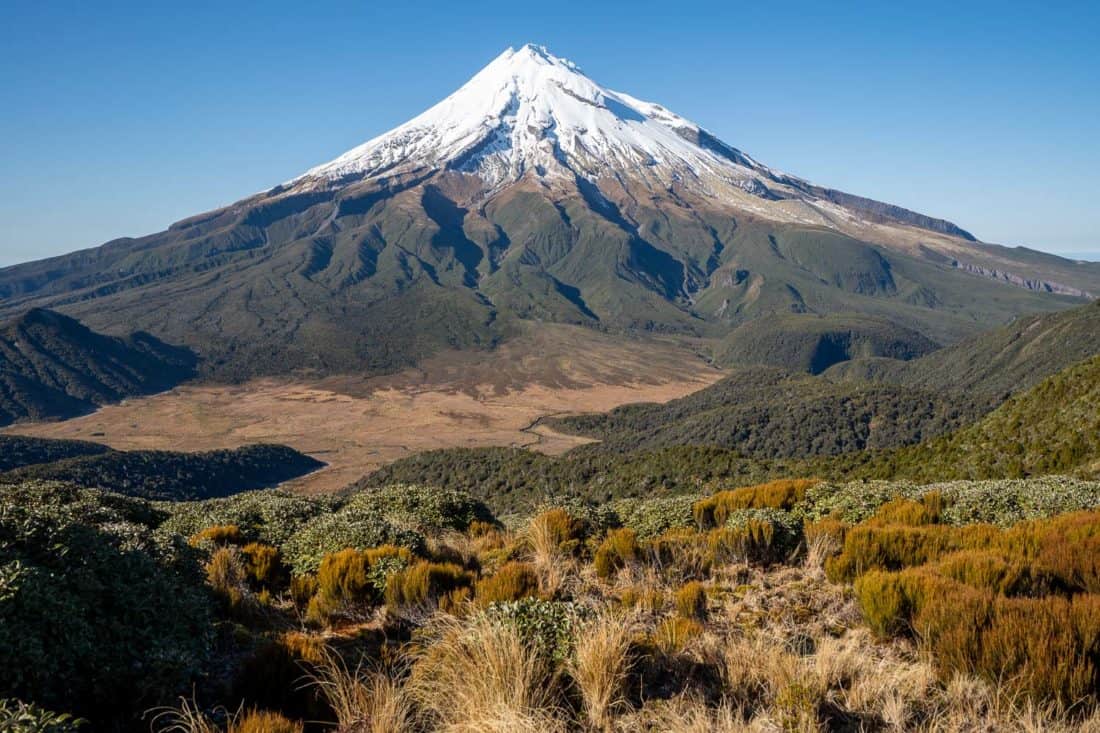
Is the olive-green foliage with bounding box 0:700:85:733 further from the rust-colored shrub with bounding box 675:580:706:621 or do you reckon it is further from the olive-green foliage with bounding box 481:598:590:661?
the rust-colored shrub with bounding box 675:580:706:621

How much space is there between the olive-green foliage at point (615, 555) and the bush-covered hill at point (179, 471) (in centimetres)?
6745

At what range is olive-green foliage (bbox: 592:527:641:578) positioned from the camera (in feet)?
24.9

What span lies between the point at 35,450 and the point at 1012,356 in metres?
170

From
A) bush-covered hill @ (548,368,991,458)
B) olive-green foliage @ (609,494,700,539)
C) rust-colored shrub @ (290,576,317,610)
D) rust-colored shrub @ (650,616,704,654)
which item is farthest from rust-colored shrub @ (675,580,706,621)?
bush-covered hill @ (548,368,991,458)

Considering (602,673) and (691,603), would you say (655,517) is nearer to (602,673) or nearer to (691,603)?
(691,603)

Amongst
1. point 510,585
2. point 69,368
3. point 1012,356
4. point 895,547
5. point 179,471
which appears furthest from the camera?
point 69,368

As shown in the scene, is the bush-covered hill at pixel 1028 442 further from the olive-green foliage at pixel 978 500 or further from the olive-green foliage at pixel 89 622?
the olive-green foliage at pixel 89 622

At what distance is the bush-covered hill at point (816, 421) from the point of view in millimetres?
77875

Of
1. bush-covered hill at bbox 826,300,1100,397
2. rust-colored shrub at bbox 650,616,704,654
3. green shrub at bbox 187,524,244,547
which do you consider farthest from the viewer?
bush-covered hill at bbox 826,300,1100,397

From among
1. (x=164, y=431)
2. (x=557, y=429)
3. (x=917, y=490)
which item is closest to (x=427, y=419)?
(x=557, y=429)

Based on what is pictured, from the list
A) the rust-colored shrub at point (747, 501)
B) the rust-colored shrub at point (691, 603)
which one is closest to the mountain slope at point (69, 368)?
the rust-colored shrub at point (747, 501)

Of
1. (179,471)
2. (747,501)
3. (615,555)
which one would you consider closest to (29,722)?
(615,555)

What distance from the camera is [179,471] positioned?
272ft

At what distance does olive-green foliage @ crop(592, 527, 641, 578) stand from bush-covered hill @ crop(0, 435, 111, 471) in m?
94.9
